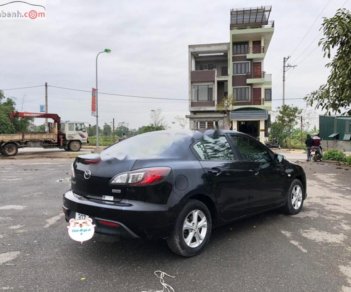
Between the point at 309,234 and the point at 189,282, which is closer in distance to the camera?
the point at 189,282

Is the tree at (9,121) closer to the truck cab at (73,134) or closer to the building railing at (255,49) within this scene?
the truck cab at (73,134)

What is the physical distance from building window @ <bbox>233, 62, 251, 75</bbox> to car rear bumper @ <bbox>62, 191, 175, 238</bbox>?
3783cm

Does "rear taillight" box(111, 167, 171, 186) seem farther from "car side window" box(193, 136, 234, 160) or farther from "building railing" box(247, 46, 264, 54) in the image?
"building railing" box(247, 46, 264, 54)

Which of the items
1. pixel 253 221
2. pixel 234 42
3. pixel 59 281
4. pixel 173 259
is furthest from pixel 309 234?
pixel 234 42

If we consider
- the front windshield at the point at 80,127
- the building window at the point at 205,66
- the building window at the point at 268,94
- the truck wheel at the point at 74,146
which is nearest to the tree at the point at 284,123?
the building window at the point at 268,94

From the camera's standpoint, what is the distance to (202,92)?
131 feet

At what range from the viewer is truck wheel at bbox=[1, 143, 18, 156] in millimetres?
23477

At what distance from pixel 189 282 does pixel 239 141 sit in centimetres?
242

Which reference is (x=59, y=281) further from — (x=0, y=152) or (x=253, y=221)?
(x=0, y=152)

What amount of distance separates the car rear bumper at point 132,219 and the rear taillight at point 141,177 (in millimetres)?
214

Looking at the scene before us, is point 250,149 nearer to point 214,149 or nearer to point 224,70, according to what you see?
point 214,149

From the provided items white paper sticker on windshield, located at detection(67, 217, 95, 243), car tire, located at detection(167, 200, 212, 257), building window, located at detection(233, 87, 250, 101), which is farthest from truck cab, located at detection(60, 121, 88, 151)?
car tire, located at detection(167, 200, 212, 257)

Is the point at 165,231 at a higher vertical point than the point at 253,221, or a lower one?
higher

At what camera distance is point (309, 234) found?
5039 mm
